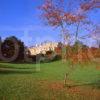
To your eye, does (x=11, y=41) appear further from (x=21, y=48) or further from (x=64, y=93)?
(x=64, y=93)

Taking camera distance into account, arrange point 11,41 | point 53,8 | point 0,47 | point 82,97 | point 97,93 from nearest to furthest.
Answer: point 82,97 → point 97,93 → point 53,8 → point 0,47 → point 11,41

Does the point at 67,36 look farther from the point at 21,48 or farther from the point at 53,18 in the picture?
the point at 21,48

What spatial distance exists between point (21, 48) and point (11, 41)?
2688 mm

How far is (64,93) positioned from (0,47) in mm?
45393

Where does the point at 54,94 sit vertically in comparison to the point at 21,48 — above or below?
below

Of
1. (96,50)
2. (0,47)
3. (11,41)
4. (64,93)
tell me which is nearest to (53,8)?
(96,50)

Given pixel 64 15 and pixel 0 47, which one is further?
pixel 0 47

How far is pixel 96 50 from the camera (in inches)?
700

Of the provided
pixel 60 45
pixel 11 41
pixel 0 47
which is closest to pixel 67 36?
pixel 60 45

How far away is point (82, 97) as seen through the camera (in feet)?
50.8

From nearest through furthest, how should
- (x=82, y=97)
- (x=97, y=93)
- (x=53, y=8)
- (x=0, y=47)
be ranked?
(x=82, y=97), (x=97, y=93), (x=53, y=8), (x=0, y=47)

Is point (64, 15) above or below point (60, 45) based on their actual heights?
above

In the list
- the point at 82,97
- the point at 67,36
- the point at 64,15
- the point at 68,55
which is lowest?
the point at 82,97

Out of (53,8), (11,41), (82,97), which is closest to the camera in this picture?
(82,97)
